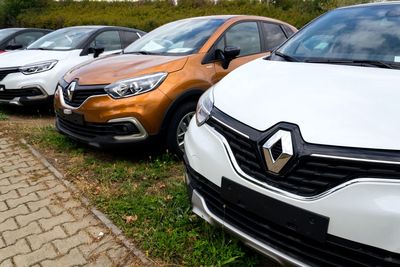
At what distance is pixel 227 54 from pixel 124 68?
110cm

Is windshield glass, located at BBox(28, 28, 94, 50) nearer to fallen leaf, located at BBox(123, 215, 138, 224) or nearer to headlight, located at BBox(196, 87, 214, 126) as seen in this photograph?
fallen leaf, located at BBox(123, 215, 138, 224)

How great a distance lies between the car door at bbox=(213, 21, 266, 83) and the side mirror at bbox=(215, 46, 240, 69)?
5cm

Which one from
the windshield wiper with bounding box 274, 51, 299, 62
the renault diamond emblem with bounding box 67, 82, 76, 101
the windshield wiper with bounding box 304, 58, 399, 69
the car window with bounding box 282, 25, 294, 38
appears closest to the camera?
the windshield wiper with bounding box 304, 58, 399, 69

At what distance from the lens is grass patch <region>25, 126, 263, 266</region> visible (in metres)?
2.43

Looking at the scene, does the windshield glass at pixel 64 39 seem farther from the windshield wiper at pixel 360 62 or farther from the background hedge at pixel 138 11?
the background hedge at pixel 138 11

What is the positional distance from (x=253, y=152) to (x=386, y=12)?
5.88 feet

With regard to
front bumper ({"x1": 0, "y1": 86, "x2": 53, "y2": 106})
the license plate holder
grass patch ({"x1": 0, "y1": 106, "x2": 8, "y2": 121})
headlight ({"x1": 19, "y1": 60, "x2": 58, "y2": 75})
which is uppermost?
the license plate holder

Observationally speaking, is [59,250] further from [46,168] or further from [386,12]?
[386,12]

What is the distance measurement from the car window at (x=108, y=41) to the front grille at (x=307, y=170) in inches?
201

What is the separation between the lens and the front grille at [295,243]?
1.56 meters

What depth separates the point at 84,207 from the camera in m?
3.12

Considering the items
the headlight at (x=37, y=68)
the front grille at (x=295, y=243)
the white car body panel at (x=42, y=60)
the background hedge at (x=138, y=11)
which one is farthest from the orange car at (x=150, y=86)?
the background hedge at (x=138, y=11)

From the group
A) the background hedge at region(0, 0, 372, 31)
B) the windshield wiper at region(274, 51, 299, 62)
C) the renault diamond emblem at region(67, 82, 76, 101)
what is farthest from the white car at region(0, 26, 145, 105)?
the background hedge at region(0, 0, 372, 31)

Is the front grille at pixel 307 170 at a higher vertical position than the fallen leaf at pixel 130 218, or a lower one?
higher
